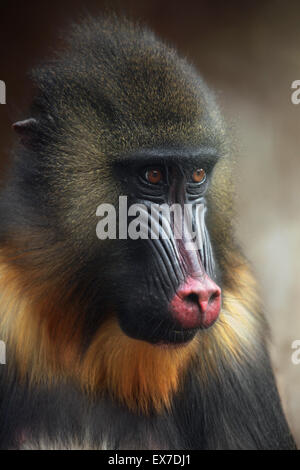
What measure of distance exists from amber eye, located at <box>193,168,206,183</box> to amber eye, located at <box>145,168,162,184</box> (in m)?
0.15

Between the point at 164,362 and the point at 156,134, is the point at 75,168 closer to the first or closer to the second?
the point at 156,134

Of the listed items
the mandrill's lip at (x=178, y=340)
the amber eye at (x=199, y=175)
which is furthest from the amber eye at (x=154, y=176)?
the mandrill's lip at (x=178, y=340)

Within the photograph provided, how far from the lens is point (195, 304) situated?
1.93m

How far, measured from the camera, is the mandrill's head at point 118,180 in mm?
2105

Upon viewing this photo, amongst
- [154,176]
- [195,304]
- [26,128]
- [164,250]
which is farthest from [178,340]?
[26,128]

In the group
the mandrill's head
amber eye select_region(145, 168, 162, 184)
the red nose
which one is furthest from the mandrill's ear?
the red nose

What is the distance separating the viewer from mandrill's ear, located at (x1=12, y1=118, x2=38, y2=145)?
7.41 ft

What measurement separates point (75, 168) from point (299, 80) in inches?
75.1

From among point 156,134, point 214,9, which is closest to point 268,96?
point 214,9

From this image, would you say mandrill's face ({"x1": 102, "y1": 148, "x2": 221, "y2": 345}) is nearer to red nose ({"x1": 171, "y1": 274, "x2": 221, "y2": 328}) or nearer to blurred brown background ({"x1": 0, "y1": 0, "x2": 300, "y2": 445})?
red nose ({"x1": 171, "y1": 274, "x2": 221, "y2": 328})

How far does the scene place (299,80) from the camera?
142 inches

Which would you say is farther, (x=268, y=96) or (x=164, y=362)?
(x=268, y=96)

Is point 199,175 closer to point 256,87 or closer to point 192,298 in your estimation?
point 192,298

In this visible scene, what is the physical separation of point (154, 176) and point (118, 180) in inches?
5.0
